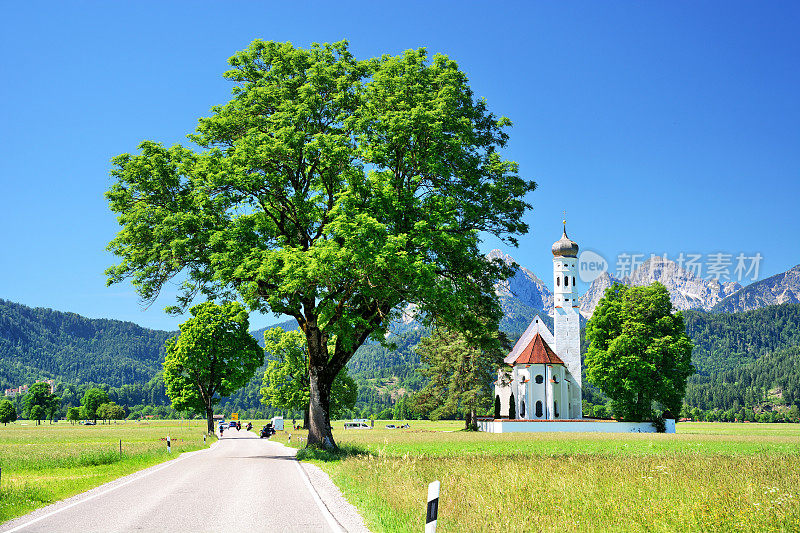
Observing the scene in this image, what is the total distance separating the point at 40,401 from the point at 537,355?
108 meters

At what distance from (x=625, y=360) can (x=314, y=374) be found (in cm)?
4362

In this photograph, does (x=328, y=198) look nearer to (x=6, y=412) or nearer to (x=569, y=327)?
(x=569, y=327)

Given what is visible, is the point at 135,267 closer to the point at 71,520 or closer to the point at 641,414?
the point at 71,520

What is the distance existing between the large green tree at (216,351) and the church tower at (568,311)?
1680 inches

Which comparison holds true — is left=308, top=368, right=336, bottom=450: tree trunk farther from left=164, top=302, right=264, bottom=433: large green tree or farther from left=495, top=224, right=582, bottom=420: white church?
left=495, top=224, right=582, bottom=420: white church

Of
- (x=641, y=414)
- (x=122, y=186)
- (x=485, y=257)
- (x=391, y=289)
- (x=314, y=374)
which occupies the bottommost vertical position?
(x=641, y=414)

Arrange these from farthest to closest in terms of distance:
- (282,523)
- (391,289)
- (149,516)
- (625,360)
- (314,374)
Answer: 1. (625,360)
2. (314,374)
3. (391,289)
4. (149,516)
5. (282,523)

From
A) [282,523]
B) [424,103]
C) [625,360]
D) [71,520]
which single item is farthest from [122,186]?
[625,360]

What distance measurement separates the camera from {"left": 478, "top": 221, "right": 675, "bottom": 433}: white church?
214 ft

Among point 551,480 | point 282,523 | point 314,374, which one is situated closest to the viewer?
point 282,523

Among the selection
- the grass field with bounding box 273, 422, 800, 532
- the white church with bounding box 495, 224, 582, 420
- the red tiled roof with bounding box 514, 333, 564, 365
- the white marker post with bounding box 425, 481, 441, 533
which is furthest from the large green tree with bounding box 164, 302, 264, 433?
the white marker post with bounding box 425, 481, 441, 533

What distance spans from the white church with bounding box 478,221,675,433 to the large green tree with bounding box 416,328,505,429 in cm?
271

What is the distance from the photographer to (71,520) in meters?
10.1

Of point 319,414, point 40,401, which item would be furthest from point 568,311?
point 40,401
